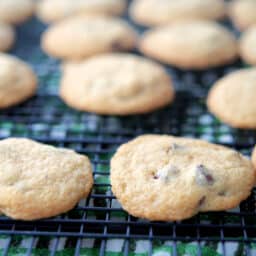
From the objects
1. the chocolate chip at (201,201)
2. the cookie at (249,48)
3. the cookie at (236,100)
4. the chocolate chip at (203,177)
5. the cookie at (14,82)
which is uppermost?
the chocolate chip at (203,177)

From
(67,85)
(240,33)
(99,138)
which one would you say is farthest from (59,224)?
(240,33)

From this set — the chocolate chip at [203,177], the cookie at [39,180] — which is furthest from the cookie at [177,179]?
the cookie at [39,180]

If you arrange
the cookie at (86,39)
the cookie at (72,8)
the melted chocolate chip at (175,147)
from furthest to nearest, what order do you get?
1. the cookie at (72,8)
2. the cookie at (86,39)
3. the melted chocolate chip at (175,147)

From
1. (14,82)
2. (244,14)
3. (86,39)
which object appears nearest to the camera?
(14,82)

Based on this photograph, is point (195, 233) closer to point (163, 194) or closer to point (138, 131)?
point (163, 194)

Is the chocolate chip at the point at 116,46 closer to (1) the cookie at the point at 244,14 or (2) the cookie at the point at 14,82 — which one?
(2) the cookie at the point at 14,82

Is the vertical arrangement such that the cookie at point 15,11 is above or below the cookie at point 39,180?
below

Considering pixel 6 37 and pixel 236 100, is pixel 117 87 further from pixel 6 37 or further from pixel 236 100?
pixel 6 37

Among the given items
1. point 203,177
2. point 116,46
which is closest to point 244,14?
point 116,46
